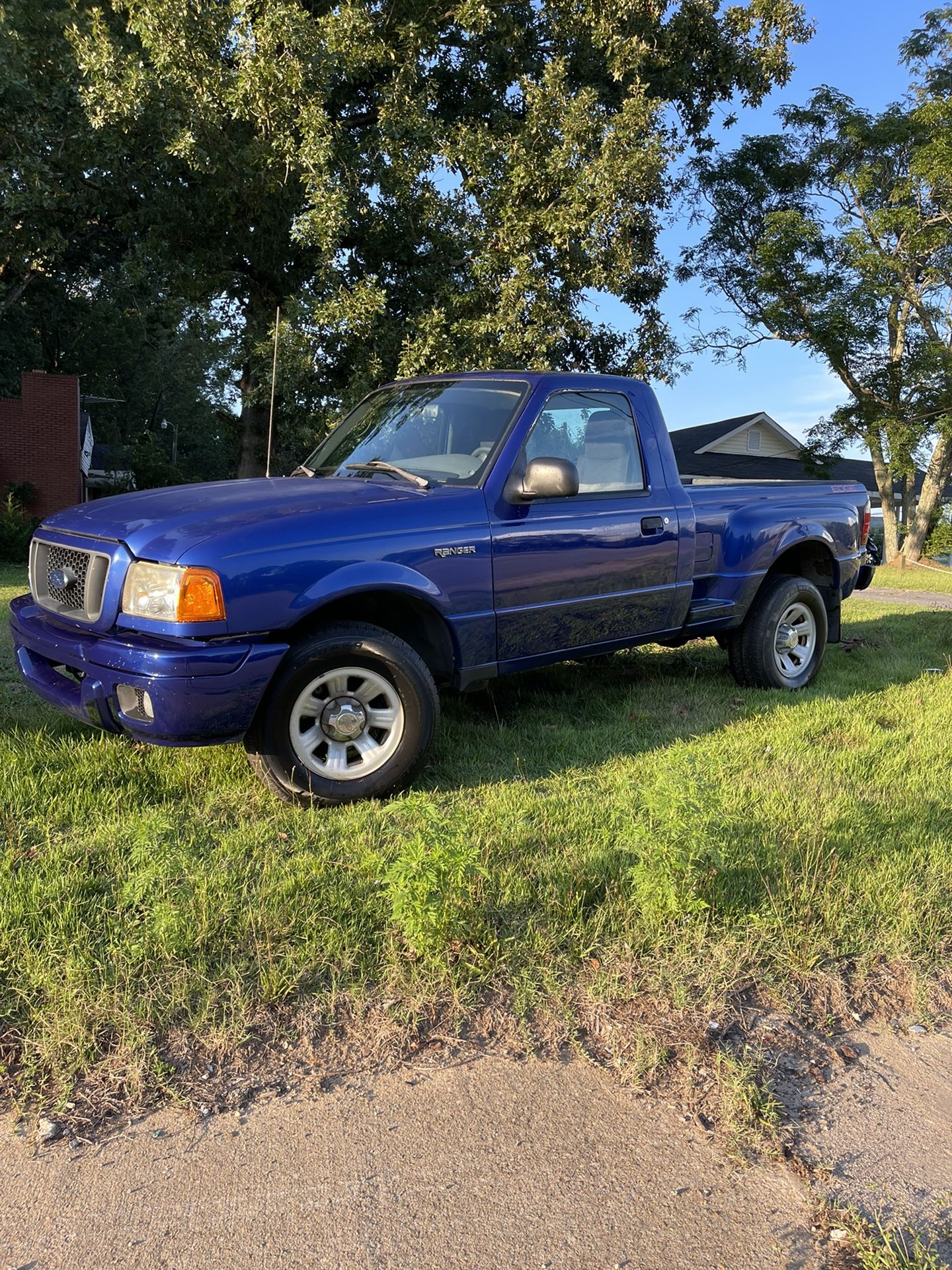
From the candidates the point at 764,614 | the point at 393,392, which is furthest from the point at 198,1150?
the point at 764,614

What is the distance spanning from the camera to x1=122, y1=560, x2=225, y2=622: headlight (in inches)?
142

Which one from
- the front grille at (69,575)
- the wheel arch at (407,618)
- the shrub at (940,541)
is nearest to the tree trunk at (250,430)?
the front grille at (69,575)

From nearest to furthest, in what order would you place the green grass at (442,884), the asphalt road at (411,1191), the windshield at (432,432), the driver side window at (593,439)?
the asphalt road at (411,1191) → the green grass at (442,884) → the windshield at (432,432) → the driver side window at (593,439)

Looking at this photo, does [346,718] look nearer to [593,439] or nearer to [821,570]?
[593,439]

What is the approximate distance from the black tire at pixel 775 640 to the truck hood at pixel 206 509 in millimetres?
2864

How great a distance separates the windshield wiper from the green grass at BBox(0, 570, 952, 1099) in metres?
1.40

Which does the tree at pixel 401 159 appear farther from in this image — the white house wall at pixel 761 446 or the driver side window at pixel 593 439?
the white house wall at pixel 761 446

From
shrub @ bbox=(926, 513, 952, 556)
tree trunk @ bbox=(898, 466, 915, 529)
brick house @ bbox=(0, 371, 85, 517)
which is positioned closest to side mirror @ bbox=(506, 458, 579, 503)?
brick house @ bbox=(0, 371, 85, 517)

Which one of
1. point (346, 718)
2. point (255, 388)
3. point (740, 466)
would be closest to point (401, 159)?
point (255, 388)

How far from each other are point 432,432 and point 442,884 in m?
2.90

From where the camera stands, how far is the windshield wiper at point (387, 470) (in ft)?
15.1

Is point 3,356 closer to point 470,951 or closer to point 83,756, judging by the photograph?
point 83,756

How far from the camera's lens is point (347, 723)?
4.04m

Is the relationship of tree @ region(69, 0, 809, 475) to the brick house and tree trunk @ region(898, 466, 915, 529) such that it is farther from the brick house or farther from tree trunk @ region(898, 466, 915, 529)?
tree trunk @ region(898, 466, 915, 529)
